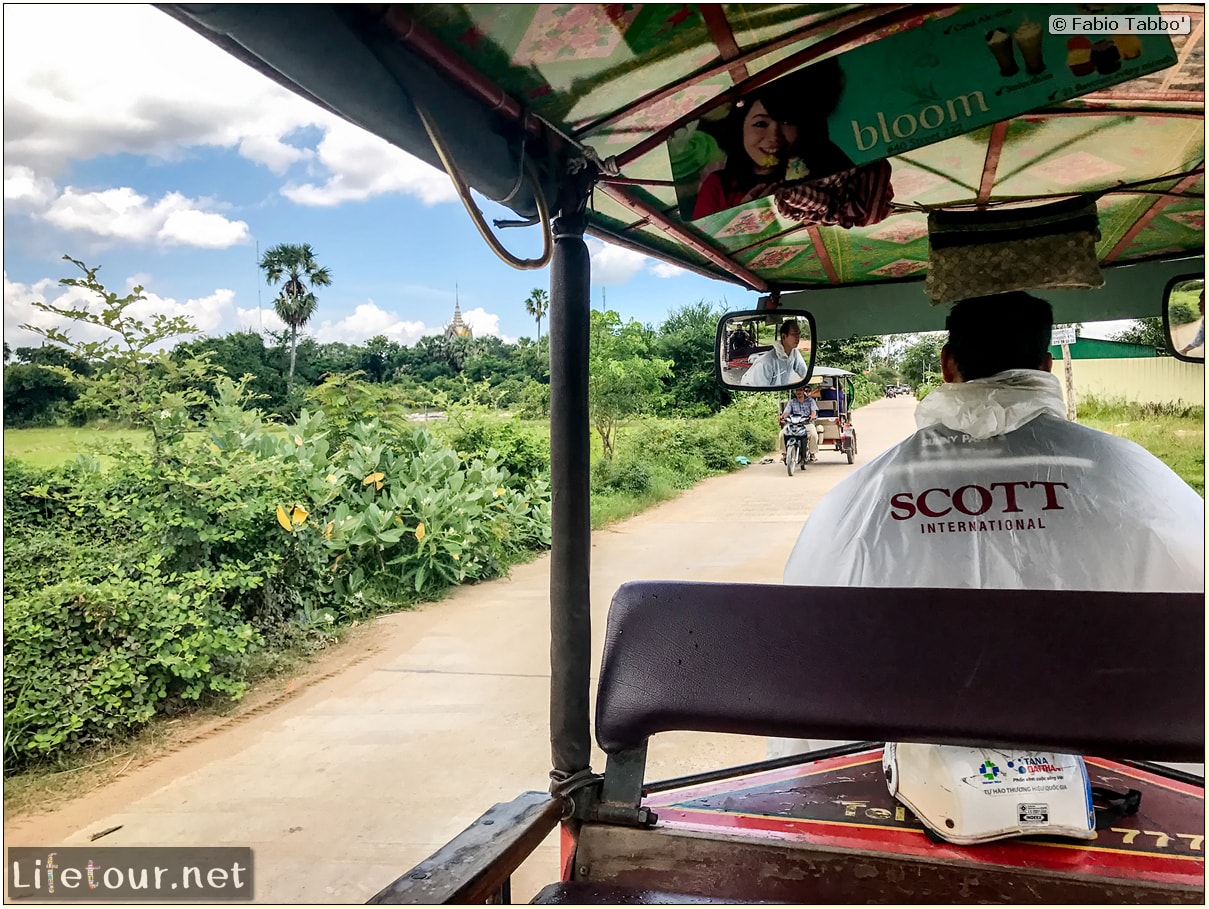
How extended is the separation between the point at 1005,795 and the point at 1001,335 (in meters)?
1.25

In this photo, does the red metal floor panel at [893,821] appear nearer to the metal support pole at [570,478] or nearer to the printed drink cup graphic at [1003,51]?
the metal support pole at [570,478]

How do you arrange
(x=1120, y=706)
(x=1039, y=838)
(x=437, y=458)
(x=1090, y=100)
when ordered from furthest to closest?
(x=437, y=458) < (x=1090, y=100) < (x=1039, y=838) < (x=1120, y=706)

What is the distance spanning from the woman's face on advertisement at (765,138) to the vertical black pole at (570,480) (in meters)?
0.38

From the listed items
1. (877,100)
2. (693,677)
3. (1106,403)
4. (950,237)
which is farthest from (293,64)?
(1106,403)

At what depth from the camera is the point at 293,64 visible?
1.06 meters

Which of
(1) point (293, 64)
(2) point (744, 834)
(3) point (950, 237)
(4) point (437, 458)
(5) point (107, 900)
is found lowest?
(5) point (107, 900)

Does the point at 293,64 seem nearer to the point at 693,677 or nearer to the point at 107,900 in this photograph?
the point at 693,677

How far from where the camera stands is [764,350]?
10.0ft

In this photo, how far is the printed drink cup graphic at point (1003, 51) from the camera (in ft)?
4.69

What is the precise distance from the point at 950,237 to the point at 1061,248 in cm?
31

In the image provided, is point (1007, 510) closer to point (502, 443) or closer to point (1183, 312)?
point (1183, 312)

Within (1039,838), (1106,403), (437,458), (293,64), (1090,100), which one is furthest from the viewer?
(437,458)

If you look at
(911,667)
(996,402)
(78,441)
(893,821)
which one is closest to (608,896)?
(893,821)

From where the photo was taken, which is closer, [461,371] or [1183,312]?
[1183,312]
